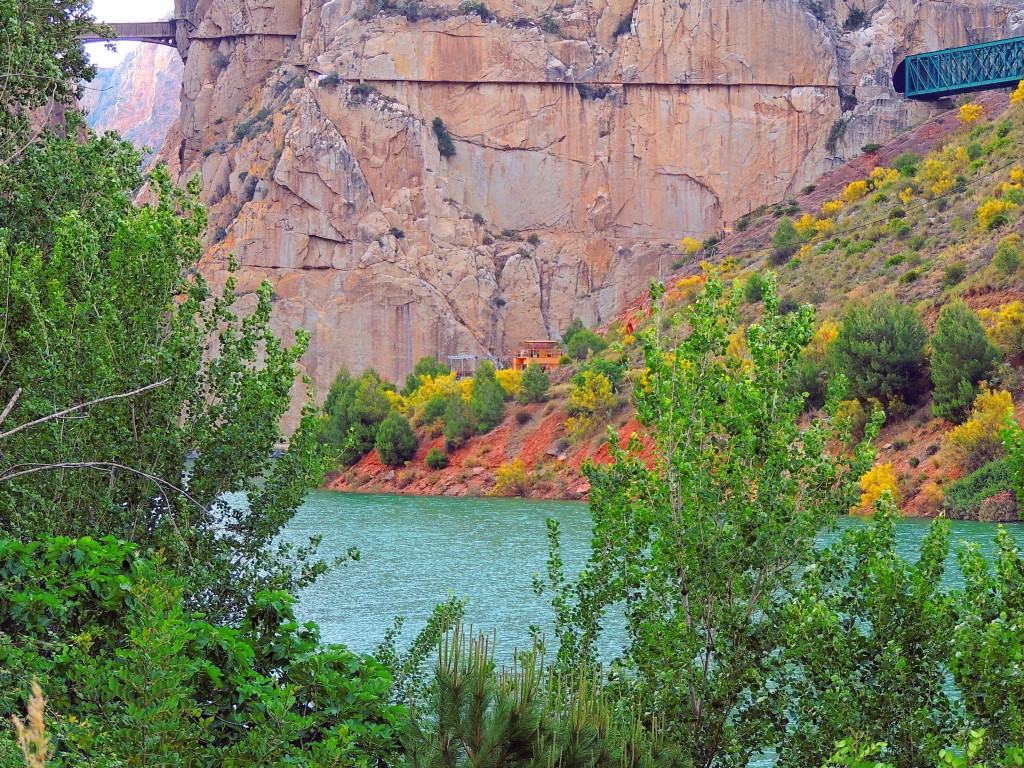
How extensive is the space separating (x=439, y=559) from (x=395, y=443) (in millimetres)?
35753

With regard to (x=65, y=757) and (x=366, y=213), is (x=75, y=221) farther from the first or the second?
(x=366, y=213)

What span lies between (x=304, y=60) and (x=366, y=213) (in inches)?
544

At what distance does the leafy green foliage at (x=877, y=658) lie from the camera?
394 inches

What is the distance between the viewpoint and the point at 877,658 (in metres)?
10.4

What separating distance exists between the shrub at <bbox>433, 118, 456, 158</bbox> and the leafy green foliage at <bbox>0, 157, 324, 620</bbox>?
80.9 meters

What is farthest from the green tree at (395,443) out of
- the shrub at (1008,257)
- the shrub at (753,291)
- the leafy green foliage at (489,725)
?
the leafy green foliage at (489,725)

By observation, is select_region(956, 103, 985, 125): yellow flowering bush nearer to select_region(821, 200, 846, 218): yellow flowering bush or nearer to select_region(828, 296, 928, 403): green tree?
select_region(821, 200, 846, 218): yellow flowering bush

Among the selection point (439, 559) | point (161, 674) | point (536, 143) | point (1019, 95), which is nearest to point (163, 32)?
point (536, 143)

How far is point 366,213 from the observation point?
9162 centimetres

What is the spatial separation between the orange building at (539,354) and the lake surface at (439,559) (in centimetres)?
2423

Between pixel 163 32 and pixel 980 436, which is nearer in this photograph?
pixel 980 436

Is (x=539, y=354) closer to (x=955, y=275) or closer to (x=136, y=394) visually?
(x=955, y=275)

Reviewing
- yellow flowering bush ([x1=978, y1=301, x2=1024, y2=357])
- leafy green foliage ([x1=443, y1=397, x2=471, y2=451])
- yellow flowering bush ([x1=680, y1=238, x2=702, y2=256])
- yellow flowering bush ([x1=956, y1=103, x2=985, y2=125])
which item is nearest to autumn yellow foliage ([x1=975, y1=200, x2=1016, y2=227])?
yellow flowering bush ([x1=978, y1=301, x2=1024, y2=357])

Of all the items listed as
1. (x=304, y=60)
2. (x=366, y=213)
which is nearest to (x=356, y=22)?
(x=304, y=60)
